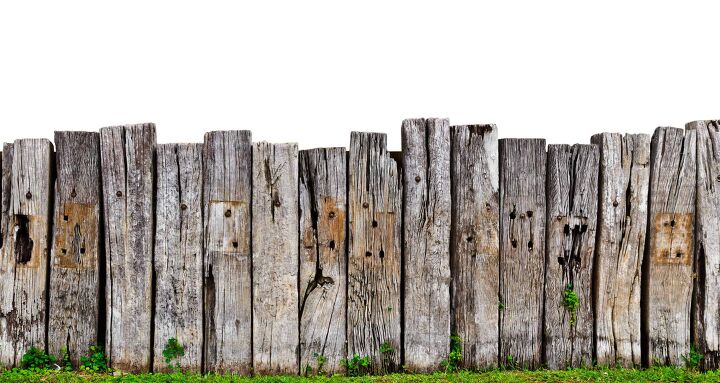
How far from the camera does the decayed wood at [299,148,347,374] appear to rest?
5.98 meters

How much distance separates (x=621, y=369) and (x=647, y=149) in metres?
2.17

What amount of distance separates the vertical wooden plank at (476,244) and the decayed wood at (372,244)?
59 cm

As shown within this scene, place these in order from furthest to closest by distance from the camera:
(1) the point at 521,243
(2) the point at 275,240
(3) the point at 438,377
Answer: (1) the point at 521,243
(2) the point at 275,240
(3) the point at 438,377

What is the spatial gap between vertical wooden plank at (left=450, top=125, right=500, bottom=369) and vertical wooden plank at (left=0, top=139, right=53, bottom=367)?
402cm

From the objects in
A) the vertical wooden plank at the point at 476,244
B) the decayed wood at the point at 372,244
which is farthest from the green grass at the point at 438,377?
the decayed wood at the point at 372,244

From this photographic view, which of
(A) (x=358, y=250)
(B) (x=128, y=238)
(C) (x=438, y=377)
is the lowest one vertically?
(C) (x=438, y=377)

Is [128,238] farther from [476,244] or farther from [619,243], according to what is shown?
[619,243]

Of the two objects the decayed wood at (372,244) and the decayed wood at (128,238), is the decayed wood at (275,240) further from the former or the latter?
the decayed wood at (128,238)

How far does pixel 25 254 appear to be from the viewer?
20.1 feet

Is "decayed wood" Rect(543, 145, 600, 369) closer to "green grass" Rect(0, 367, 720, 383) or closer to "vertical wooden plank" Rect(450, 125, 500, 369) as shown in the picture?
"green grass" Rect(0, 367, 720, 383)

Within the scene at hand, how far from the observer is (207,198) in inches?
235

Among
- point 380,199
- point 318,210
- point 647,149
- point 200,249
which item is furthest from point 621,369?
point 200,249

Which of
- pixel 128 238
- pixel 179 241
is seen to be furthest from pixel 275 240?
pixel 128 238

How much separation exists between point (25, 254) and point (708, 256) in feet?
22.1
